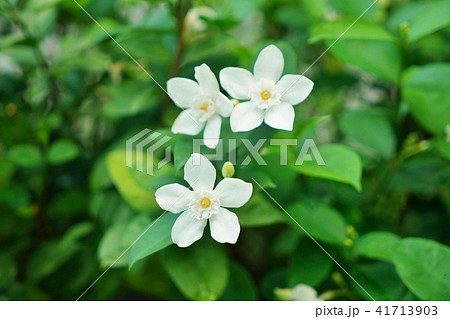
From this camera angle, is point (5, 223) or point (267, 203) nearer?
point (267, 203)

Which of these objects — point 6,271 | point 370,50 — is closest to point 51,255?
point 6,271

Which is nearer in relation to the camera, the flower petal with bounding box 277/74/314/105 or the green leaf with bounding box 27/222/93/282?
the flower petal with bounding box 277/74/314/105

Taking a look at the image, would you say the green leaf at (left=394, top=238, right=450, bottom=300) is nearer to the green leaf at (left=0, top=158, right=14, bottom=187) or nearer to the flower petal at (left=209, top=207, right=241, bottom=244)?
the flower petal at (left=209, top=207, right=241, bottom=244)

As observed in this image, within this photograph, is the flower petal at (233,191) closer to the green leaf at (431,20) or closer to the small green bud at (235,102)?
the small green bud at (235,102)

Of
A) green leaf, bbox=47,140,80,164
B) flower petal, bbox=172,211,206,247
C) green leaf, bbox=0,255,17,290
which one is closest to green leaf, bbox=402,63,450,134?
flower petal, bbox=172,211,206,247

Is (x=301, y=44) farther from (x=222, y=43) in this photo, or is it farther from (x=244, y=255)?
(x=244, y=255)

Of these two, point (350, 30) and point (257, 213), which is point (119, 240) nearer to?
point (257, 213)
